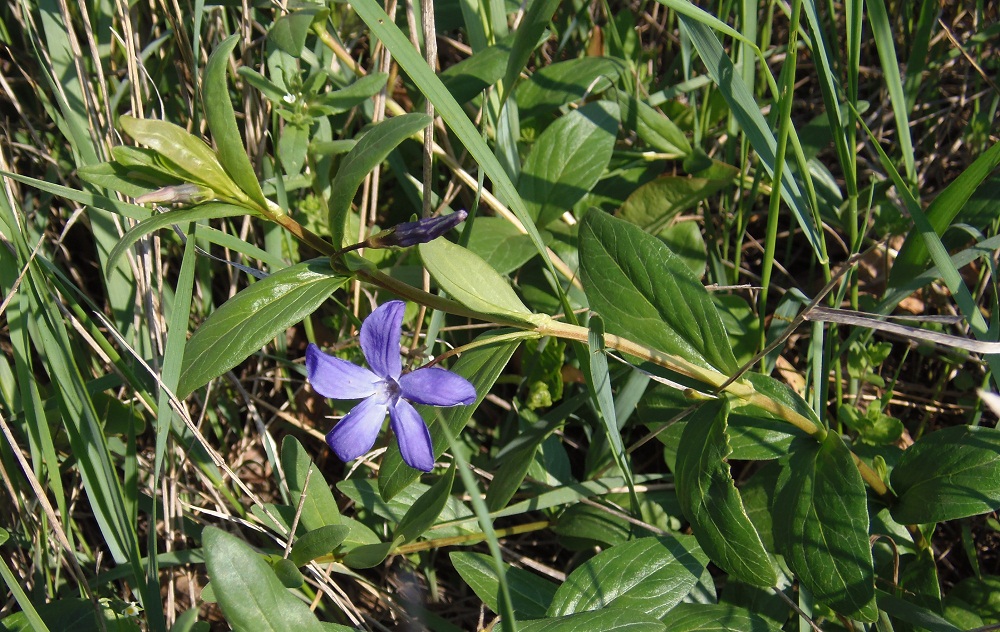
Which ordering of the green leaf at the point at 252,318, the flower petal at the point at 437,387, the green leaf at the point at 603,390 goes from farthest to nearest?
the green leaf at the point at 603,390 < the green leaf at the point at 252,318 < the flower petal at the point at 437,387

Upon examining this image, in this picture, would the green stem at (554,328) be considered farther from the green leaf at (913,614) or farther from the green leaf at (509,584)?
the green leaf at (509,584)

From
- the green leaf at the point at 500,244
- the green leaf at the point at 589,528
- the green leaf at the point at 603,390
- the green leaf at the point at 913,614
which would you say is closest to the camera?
the green leaf at the point at 603,390

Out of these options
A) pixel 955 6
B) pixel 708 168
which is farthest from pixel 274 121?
pixel 955 6

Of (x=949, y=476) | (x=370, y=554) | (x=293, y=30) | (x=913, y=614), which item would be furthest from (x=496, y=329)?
(x=913, y=614)

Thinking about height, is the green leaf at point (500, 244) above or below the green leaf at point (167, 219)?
below

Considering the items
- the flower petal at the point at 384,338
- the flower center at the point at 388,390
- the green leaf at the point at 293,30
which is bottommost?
the flower center at the point at 388,390

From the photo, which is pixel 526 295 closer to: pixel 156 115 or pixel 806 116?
pixel 156 115

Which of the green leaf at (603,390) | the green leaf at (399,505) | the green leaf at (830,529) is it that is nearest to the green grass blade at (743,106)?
the green leaf at (830,529)

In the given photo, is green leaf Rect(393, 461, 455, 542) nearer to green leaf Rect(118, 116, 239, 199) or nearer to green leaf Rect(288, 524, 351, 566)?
green leaf Rect(288, 524, 351, 566)

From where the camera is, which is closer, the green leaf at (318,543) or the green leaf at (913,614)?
the green leaf at (318,543)

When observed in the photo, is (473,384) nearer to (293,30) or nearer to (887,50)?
(293,30)
